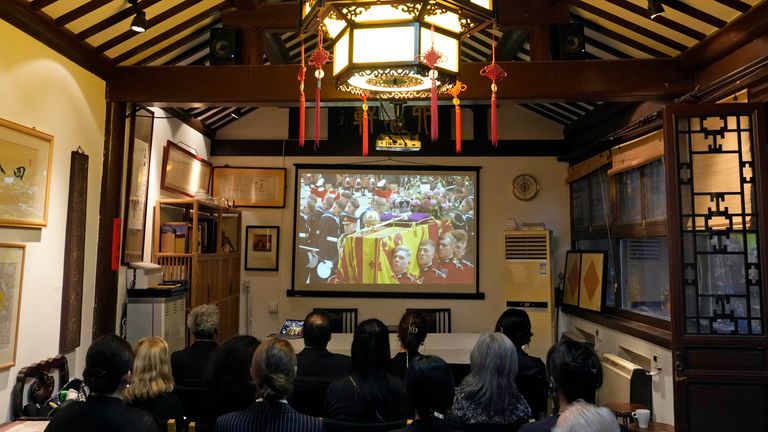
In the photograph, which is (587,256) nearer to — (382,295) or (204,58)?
(382,295)

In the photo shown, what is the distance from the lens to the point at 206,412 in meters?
2.39

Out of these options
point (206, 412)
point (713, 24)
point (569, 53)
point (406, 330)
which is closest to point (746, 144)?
point (713, 24)

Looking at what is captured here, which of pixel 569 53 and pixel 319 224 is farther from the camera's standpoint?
pixel 319 224

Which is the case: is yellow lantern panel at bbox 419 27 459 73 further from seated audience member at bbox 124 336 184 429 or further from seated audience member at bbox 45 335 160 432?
seated audience member at bbox 124 336 184 429

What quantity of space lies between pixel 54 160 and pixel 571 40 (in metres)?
3.88

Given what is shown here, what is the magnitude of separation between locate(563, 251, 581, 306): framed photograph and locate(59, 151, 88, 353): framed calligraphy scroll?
4962 millimetres

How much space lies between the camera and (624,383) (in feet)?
14.8

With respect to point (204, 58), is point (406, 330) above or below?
below

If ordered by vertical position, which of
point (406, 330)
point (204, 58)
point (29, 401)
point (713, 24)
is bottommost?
point (29, 401)

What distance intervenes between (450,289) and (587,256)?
69.1 inches

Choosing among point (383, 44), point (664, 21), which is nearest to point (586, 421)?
point (383, 44)

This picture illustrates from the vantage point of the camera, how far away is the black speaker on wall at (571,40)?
4176 millimetres

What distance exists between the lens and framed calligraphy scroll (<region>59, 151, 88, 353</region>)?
363 centimetres

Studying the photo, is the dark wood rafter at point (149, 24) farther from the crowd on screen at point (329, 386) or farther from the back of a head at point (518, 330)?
the back of a head at point (518, 330)
